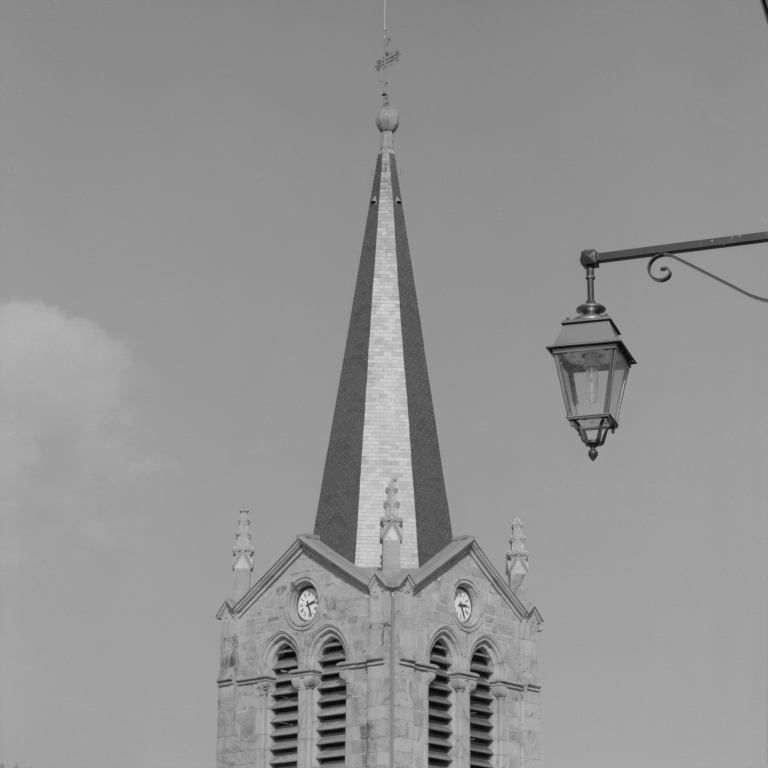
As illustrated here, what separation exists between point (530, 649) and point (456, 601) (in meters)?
3.12

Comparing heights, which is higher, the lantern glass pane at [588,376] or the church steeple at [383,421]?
the church steeple at [383,421]

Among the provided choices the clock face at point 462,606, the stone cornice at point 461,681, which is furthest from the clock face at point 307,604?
the stone cornice at point 461,681

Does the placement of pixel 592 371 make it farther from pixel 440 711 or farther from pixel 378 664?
pixel 440 711

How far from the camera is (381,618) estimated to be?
4162 centimetres

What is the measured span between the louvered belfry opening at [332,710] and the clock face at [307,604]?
37.9 inches

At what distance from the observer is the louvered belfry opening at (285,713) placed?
42.8 metres

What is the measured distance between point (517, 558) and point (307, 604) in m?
6.03

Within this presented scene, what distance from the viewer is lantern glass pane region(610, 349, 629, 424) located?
1409cm

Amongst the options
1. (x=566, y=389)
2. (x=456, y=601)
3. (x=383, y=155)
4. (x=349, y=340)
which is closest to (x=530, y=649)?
(x=456, y=601)

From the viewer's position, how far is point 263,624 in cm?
4444

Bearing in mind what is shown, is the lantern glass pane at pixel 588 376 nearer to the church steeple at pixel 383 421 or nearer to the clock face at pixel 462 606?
the church steeple at pixel 383 421

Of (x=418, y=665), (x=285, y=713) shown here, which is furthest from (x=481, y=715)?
(x=285, y=713)

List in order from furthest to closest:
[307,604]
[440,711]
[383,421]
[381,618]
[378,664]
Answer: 1. [383,421]
2. [307,604]
3. [440,711]
4. [381,618]
5. [378,664]

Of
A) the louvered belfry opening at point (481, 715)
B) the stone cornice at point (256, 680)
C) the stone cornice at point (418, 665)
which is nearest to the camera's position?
the stone cornice at point (418, 665)
